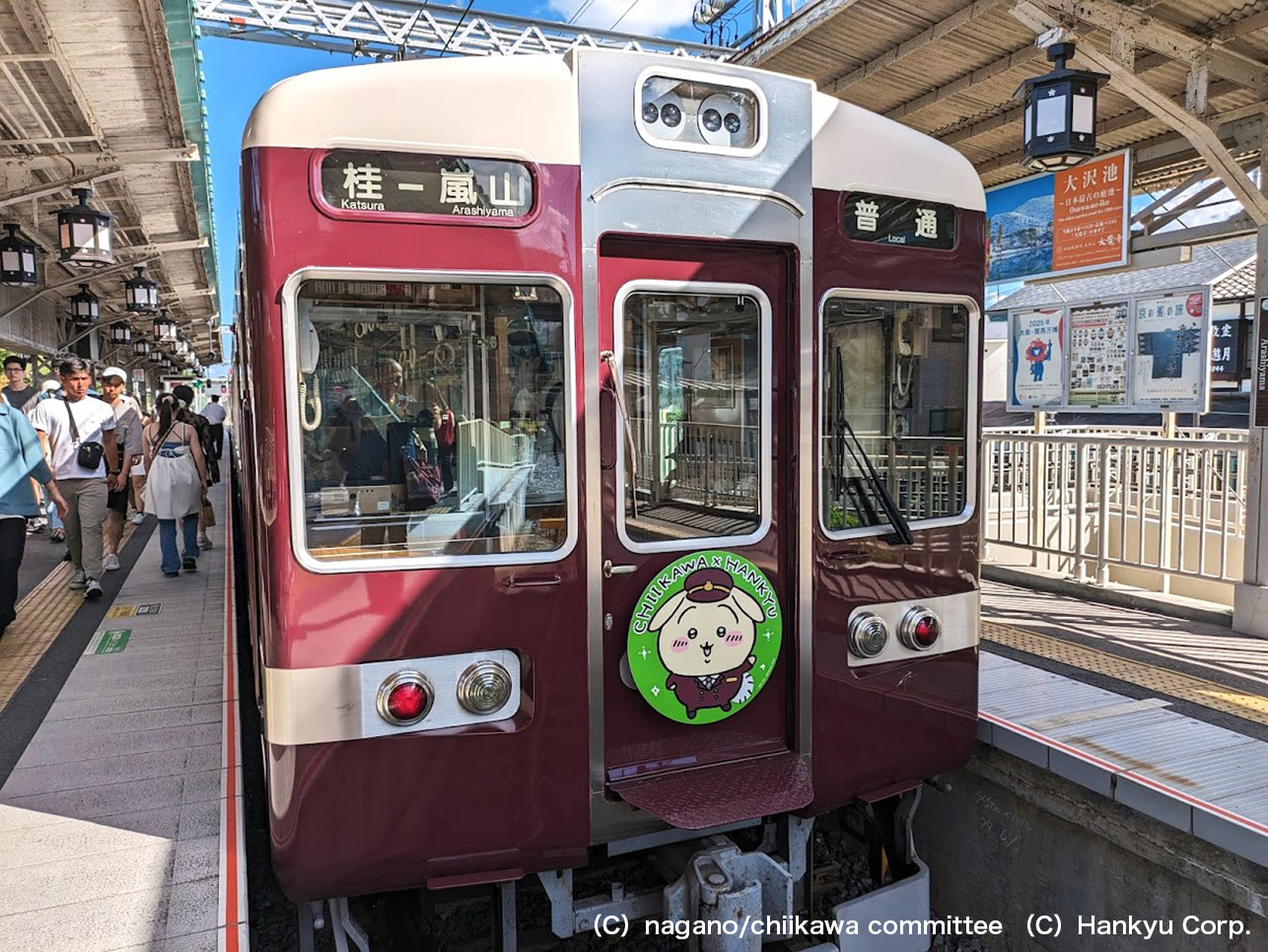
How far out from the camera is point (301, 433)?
8.69ft

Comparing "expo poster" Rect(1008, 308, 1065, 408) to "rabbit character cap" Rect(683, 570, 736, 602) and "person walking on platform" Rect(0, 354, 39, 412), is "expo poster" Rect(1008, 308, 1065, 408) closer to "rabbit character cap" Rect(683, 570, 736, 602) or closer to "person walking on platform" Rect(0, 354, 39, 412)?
"rabbit character cap" Rect(683, 570, 736, 602)

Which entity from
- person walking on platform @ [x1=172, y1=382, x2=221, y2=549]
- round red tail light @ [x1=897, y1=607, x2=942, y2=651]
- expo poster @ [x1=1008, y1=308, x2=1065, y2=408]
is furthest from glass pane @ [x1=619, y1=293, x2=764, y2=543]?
person walking on platform @ [x1=172, y1=382, x2=221, y2=549]

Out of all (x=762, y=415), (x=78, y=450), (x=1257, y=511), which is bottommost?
(x=1257, y=511)

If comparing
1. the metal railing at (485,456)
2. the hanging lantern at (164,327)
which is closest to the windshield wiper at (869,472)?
the metal railing at (485,456)

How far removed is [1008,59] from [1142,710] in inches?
177

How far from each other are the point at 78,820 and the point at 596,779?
2.07 m

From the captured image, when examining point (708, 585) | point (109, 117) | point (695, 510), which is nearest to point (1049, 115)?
point (695, 510)

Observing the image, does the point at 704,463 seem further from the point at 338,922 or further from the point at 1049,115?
the point at 1049,115

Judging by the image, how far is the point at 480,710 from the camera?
2812 mm

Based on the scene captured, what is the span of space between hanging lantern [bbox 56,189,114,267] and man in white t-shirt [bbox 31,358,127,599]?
46.2 inches

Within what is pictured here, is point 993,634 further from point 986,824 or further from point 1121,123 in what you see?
point 1121,123

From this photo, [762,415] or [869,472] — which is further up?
[762,415]

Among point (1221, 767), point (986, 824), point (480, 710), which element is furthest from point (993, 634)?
point (480, 710)

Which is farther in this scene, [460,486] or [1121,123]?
[1121,123]
